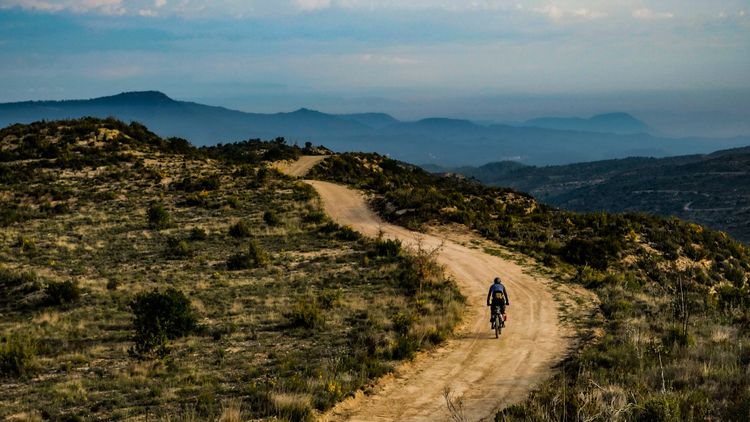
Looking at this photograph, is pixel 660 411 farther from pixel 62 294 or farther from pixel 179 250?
pixel 179 250

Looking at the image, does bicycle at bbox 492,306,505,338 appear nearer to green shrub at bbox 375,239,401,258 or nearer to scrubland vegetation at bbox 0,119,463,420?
scrubland vegetation at bbox 0,119,463,420

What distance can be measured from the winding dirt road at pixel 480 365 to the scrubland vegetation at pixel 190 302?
61 cm

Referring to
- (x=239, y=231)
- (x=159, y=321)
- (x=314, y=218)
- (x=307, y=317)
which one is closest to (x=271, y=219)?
(x=314, y=218)

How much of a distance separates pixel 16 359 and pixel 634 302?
19.8m

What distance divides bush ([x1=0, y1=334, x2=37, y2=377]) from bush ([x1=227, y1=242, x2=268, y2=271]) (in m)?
10.4

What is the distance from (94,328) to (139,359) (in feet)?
12.9

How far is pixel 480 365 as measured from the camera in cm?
1280

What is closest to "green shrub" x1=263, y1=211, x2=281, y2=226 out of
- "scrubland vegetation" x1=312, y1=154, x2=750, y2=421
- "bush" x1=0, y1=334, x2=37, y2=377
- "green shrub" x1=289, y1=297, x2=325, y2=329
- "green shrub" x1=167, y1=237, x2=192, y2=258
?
"green shrub" x1=167, y1=237, x2=192, y2=258

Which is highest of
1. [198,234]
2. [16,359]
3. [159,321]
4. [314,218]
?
[314,218]

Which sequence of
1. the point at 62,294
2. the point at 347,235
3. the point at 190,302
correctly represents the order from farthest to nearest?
1. the point at 347,235
2. the point at 62,294
3. the point at 190,302

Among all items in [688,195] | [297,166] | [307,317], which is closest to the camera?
[307,317]

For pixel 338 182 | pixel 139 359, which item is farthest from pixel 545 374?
pixel 338 182

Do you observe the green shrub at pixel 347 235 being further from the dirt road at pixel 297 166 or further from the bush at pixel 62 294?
the dirt road at pixel 297 166

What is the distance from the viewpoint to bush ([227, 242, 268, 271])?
23672mm
